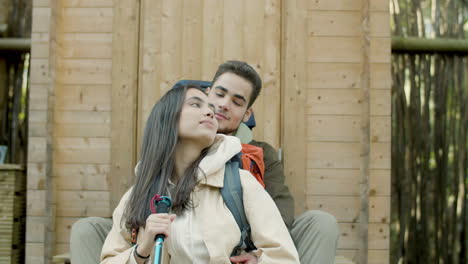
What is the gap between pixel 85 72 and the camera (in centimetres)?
337

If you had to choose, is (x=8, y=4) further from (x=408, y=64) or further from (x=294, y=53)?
(x=408, y=64)

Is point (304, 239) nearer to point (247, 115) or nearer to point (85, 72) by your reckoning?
point (247, 115)

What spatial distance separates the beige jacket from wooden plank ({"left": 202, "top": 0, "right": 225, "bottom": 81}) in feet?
3.89

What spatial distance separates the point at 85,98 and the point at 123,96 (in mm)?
235

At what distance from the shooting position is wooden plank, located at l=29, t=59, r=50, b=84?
3385mm

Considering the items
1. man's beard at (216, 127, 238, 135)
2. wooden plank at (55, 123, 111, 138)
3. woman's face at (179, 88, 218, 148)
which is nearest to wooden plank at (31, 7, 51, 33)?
wooden plank at (55, 123, 111, 138)

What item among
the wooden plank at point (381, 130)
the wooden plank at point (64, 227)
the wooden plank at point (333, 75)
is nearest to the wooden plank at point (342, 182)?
the wooden plank at point (381, 130)

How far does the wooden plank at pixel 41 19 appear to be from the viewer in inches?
132

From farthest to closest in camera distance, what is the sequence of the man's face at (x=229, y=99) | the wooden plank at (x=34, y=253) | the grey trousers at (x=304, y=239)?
the wooden plank at (x=34, y=253) < the man's face at (x=229, y=99) < the grey trousers at (x=304, y=239)

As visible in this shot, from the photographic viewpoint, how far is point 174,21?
3.36m

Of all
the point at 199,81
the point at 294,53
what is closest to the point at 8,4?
the point at 199,81

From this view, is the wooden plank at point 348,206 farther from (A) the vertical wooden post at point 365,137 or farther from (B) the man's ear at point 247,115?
(B) the man's ear at point 247,115

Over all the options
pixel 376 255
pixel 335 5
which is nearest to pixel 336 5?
pixel 335 5

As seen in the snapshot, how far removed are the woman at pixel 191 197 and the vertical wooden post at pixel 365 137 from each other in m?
1.26
